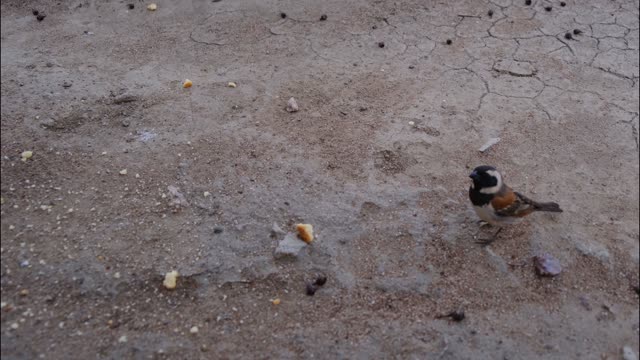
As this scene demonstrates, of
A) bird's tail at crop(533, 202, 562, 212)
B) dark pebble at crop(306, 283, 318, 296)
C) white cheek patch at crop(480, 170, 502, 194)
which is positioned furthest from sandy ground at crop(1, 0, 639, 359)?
white cheek patch at crop(480, 170, 502, 194)

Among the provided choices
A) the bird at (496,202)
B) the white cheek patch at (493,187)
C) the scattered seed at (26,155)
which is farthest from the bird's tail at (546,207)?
the scattered seed at (26,155)

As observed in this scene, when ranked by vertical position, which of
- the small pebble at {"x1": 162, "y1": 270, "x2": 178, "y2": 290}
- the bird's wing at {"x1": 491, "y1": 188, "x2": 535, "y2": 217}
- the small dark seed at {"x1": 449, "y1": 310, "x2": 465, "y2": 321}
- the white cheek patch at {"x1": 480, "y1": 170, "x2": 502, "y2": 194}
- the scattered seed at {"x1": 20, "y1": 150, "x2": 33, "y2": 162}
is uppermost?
the scattered seed at {"x1": 20, "y1": 150, "x2": 33, "y2": 162}

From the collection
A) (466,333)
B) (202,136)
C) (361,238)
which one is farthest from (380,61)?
(466,333)

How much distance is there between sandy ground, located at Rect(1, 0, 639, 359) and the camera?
264cm

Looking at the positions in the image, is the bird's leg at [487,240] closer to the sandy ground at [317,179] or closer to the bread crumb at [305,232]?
the sandy ground at [317,179]

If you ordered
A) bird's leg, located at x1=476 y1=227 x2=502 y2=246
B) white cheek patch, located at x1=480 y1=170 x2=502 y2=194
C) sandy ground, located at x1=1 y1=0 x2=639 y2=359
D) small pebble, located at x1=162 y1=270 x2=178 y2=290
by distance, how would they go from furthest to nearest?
bird's leg, located at x1=476 y1=227 x2=502 y2=246, white cheek patch, located at x1=480 y1=170 x2=502 y2=194, small pebble, located at x1=162 y1=270 x2=178 y2=290, sandy ground, located at x1=1 y1=0 x2=639 y2=359

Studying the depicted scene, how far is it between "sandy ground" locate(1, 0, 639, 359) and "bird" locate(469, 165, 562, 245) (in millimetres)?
176

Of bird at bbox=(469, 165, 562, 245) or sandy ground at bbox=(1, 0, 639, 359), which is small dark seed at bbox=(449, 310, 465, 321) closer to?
sandy ground at bbox=(1, 0, 639, 359)

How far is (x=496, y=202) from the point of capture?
117 inches

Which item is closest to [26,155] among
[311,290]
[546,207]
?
[311,290]

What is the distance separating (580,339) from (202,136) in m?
2.83

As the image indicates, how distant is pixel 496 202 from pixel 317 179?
1.20 metres

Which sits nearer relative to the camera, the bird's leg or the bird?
the bird

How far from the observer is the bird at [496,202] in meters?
2.97
